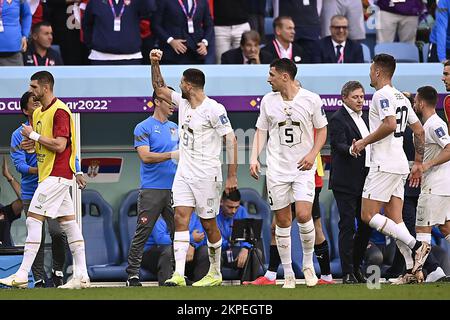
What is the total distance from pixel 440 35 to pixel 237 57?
101 inches

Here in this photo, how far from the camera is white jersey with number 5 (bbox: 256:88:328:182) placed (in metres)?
10.4

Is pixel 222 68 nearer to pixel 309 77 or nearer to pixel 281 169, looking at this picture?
pixel 309 77

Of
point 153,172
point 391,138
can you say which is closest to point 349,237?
point 391,138

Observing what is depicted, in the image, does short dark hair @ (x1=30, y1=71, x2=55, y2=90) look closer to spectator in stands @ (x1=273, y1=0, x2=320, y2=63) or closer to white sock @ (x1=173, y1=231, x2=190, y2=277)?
white sock @ (x1=173, y1=231, x2=190, y2=277)

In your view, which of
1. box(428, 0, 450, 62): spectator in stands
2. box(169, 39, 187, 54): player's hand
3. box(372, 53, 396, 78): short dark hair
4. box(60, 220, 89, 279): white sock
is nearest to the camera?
box(372, 53, 396, 78): short dark hair

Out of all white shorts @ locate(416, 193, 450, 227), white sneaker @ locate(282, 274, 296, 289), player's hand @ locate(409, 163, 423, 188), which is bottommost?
white sneaker @ locate(282, 274, 296, 289)

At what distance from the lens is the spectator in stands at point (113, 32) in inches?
558

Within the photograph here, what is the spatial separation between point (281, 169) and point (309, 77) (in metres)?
3.20

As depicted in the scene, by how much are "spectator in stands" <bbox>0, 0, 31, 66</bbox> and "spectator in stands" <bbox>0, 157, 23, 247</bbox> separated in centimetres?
116

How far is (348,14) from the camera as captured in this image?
50.5ft

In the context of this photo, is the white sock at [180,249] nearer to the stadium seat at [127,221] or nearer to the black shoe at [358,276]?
the black shoe at [358,276]

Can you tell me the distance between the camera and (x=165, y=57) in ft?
47.2

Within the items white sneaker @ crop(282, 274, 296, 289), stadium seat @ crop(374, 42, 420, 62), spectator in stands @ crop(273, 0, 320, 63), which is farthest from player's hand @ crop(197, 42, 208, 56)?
white sneaker @ crop(282, 274, 296, 289)

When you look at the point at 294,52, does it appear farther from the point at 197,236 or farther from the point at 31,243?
the point at 31,243
